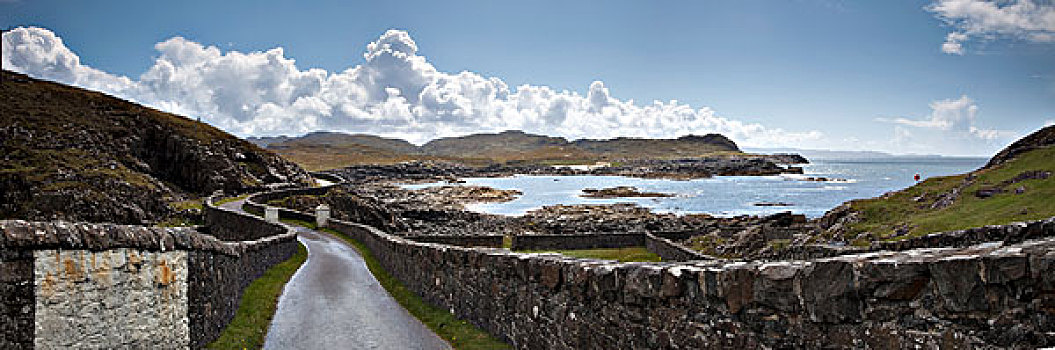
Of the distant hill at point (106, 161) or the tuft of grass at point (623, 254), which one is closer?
the tuft of grass at point (623, 254)

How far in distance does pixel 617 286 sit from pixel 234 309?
32.8ft

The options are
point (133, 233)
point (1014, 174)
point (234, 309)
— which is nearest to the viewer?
point (133, 233)

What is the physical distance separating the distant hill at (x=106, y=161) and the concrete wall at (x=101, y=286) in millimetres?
41252

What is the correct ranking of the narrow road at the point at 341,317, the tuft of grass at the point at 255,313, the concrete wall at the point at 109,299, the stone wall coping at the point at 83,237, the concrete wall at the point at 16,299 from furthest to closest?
the narrow road at the point at 341,317
the tuft of grass at the point at 255,313
the concrete wall at the point at 109,299
the stone wall coping at the point at 83,237
the concrete wall at the point at 16,299

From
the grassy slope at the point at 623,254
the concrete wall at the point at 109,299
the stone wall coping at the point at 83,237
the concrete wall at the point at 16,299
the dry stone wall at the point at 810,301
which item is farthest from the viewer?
the grassy slope at the point at 623,254

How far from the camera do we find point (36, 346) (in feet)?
23.8

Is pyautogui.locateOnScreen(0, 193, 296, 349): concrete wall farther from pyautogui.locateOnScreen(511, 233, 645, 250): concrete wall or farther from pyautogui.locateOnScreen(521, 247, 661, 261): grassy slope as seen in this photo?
pyautogui.locateOnScreen(511, 233, 645, 250): concrete wall

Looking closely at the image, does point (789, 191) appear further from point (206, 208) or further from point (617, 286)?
point (617, 286)

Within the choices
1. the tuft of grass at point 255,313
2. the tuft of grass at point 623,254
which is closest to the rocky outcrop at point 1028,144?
the tuft of grass at point 623,254

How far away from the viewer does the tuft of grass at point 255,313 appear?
12.0m

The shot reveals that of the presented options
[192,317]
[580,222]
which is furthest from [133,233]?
[580,222]

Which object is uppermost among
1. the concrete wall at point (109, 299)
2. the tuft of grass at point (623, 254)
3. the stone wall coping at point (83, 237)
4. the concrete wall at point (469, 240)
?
the stone wall coping at point (83, 237)

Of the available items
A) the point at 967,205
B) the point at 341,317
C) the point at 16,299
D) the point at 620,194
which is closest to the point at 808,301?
the point at 16,299

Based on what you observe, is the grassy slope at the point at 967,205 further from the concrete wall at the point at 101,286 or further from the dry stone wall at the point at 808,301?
the concrete wall at the point at 101,286
